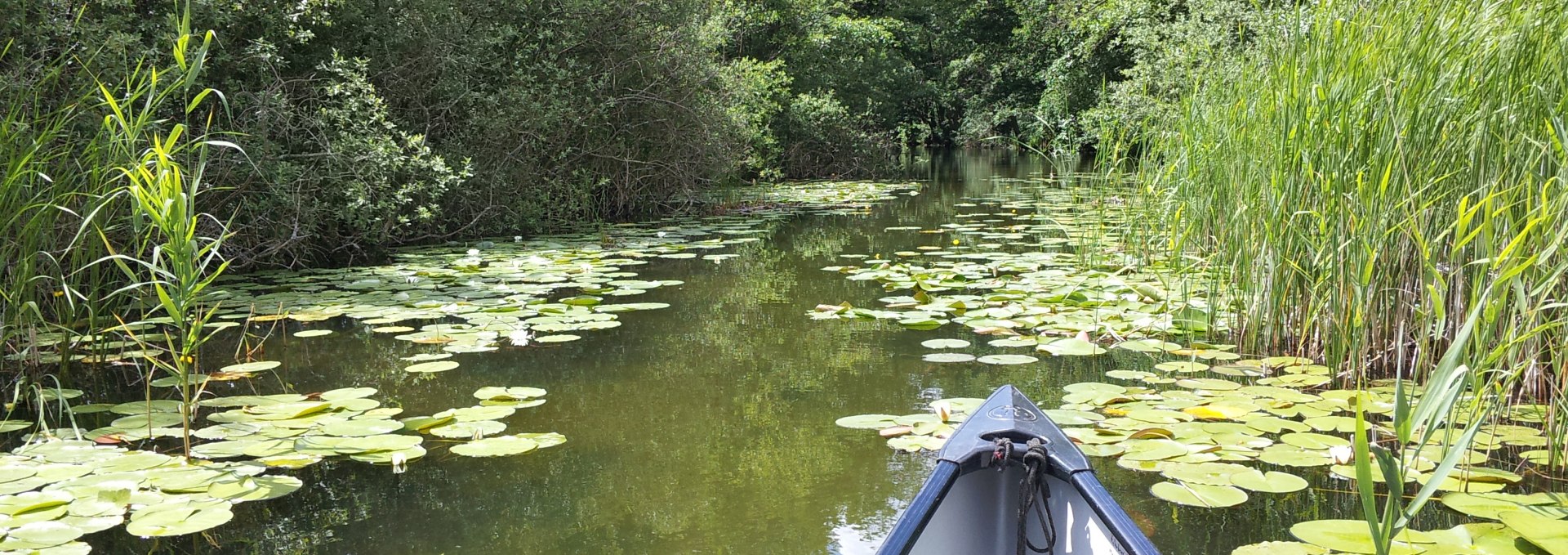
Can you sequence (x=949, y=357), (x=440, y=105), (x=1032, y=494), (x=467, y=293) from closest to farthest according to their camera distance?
(x=1032, y=494), (x=949, y=357), (x=467, y=293), (x=440, y=105)

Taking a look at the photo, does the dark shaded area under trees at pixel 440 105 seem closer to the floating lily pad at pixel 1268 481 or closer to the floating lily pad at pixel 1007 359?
the floating lily pad at pixel 1007 359

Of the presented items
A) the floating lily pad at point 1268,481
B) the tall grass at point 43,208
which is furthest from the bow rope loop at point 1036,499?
the tall grass at point 43,208

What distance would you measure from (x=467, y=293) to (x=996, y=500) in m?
3.63

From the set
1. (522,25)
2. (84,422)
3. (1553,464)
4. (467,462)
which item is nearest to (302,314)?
(84,422)

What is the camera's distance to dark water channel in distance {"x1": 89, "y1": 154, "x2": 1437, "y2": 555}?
2.20 m

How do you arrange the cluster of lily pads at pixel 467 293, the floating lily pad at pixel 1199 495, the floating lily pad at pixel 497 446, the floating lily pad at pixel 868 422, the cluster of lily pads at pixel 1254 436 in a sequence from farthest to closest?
the cluster of lily pads at pixel 467 293 → the floating lily pad at pixel 868 422 → the floating lily pad at pixel 497 446 → the floating lily pad at pixel 1199 495 → the cluster of lily pads at pixel 1254 436

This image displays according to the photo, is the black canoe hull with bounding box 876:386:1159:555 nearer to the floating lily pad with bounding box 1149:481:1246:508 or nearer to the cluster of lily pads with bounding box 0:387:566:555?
the floating lily pad with bounding box 1149:481:1246:508

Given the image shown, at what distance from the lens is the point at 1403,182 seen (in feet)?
9.15

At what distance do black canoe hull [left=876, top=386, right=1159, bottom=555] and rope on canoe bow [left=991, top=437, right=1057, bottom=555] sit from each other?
0.02 metres

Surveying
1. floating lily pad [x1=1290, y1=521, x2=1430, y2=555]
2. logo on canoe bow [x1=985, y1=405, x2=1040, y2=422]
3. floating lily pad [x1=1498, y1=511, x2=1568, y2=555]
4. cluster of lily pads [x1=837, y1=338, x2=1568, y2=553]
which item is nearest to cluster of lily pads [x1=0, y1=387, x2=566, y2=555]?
A: cluster of lily pads [x1=837, y1=338, x2=1568, y2=553]

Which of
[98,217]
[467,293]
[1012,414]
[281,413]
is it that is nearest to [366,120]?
[467,293]

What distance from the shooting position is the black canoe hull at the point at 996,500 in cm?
171

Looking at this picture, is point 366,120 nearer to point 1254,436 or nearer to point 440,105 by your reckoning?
point 440,105

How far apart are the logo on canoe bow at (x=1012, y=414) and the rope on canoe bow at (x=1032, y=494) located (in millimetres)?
125
